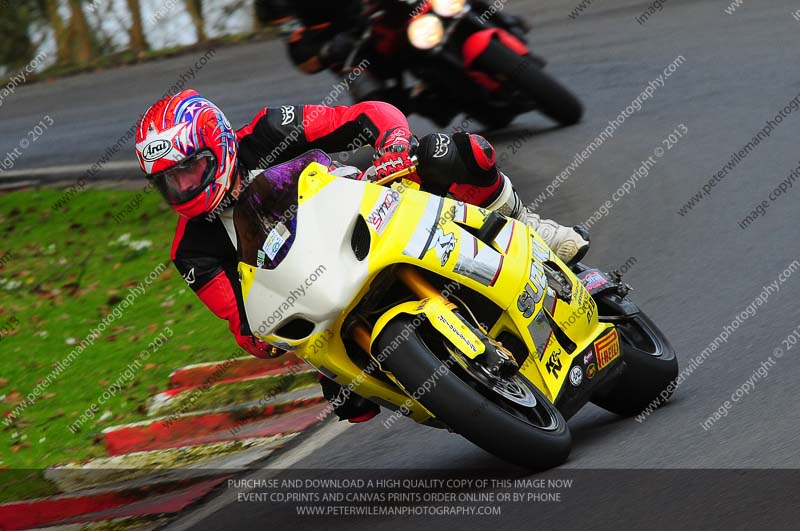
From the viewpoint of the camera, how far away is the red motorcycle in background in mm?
9398

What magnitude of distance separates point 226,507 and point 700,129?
5.72 meters

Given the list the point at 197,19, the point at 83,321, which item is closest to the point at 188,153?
the point at 83,321

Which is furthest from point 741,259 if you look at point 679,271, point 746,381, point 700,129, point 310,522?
point 310,522

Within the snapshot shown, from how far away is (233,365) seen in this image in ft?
24.0

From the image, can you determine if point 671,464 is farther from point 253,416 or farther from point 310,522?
point 253,416

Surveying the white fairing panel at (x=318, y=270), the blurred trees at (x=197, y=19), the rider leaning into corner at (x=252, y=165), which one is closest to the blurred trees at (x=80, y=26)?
the blurred trees at (x=197, y=19)

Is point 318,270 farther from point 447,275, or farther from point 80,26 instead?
point 80,26

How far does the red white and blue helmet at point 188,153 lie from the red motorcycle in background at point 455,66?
488cm

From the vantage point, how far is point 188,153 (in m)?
4.63

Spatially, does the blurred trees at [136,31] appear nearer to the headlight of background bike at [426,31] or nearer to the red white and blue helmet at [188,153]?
the headlight of background bike at [426,31]

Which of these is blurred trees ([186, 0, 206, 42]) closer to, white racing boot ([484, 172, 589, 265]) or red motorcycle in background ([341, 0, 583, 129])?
red motorcycle in background ([341, 0, 583, 129])

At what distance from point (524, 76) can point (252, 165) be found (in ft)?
14.6

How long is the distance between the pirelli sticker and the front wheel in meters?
4.54

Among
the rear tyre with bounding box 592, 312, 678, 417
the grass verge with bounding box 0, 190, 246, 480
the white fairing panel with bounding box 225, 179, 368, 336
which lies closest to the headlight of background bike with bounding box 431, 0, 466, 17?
the grass verge with bounding box 0, 190, 246, 480
